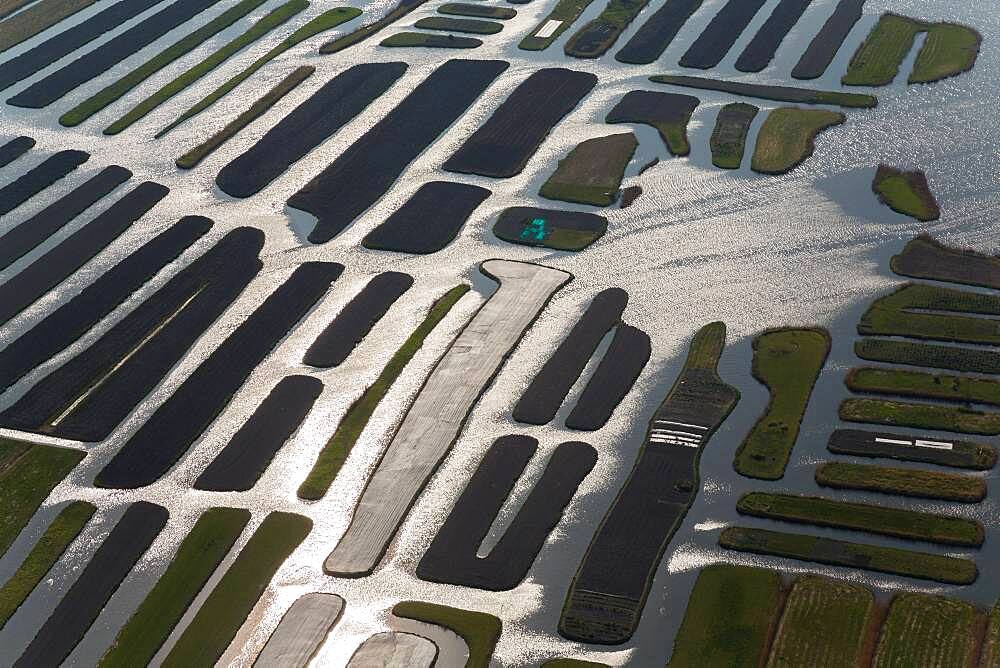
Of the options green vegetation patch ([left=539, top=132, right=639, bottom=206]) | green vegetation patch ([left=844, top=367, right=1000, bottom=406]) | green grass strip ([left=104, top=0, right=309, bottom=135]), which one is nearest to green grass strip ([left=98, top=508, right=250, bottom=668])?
green vegetation patch ([left=844, top=367, right=1000, bottom=406])

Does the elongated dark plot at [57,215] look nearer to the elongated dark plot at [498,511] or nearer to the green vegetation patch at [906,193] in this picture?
the elongated dark plot at [498,511]

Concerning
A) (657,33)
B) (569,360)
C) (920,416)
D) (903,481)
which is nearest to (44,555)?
(569,360)

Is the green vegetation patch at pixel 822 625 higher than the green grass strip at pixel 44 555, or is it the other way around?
the green grass strip at pixel 44 555

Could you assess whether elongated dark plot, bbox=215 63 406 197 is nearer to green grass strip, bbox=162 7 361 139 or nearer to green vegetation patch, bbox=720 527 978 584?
green grass strip, bbox=162 7 361 139

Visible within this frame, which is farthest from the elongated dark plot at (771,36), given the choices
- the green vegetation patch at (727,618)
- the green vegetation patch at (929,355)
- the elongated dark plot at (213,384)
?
the green vegetation patch at (727,618)

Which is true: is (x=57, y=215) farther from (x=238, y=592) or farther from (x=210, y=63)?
(x=238, y=592)
